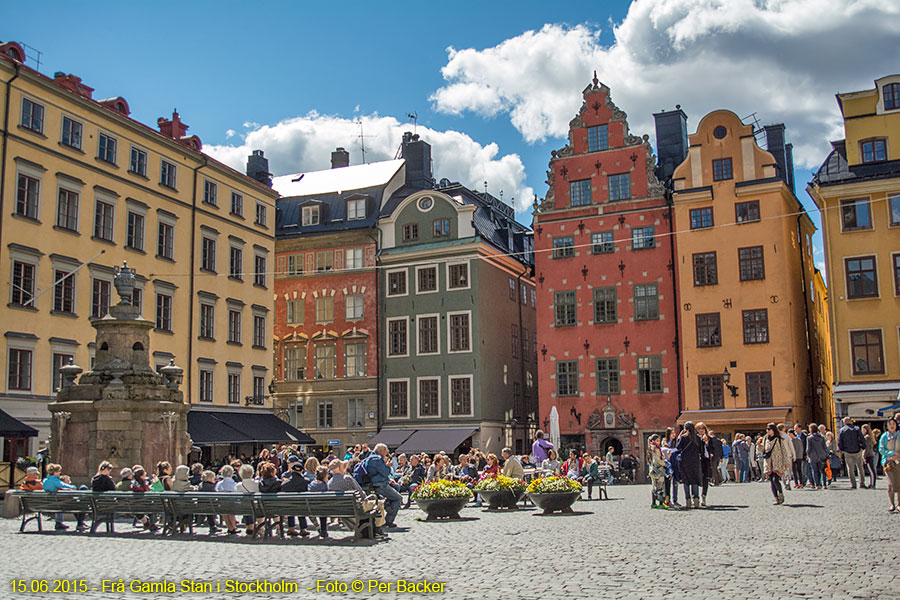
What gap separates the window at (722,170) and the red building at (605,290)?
7.46ft

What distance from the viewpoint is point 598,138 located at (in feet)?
139

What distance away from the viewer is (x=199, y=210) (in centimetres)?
4088

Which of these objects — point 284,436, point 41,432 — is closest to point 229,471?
point 41,432

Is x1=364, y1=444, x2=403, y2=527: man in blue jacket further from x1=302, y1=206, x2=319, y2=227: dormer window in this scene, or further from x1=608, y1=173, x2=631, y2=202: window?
x1=302, y1=206, x2=319, y2=227: dormer window

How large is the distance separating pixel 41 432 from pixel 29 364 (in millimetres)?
2291

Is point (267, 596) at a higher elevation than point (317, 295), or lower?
lower

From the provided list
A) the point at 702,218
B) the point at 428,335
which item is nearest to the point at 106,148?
the point at 428,335

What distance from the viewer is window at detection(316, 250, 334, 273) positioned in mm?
47969

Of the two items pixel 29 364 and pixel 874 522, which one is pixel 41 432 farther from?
pixel 874 522

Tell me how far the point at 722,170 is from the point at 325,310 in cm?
1992

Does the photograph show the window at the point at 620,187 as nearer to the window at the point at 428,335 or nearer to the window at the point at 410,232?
the window at the point at 410,232

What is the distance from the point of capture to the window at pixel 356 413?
45.7m

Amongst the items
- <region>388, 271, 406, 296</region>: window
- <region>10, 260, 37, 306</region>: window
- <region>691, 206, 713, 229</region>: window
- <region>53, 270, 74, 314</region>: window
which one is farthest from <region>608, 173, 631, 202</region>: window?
<region>10, 260, 37, 306</region>: window

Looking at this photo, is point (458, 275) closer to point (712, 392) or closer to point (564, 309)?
point (564, 309)
